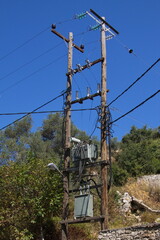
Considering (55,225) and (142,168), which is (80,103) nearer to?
(55,225)

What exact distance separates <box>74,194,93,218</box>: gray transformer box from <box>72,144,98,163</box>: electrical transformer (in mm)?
1347

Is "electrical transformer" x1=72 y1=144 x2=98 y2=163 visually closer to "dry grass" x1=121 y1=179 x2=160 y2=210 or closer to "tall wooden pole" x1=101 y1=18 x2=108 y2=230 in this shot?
"tall wooden pole" x1=101 y1=18 x2=108 y2=230

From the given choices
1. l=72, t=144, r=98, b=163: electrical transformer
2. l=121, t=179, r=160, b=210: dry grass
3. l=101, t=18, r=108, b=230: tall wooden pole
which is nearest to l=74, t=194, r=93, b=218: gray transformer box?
l=101, t=18, r=108, b=230: tall wooden pole

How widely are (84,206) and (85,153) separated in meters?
1.85

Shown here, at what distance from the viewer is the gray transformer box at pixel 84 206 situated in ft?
37.7

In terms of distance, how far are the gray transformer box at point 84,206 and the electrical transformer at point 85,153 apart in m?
1.35

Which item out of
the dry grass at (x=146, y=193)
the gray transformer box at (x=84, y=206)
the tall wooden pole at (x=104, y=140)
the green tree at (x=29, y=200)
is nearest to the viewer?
the tall wooden pole at (x=104, y=140)

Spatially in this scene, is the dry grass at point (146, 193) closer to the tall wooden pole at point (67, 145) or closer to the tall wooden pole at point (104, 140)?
the tall wooden pole at point (67, 145)

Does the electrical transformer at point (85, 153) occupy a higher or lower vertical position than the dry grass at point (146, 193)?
higher

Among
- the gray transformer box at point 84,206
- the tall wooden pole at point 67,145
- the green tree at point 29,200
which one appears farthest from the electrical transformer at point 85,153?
the green tree at point 29,200

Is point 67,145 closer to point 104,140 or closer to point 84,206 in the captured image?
point 104,140

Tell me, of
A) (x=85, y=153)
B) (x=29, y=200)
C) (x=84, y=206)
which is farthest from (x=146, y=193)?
(x=84, y=206)

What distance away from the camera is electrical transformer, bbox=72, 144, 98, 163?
12.3 m

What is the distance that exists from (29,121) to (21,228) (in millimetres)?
27026
